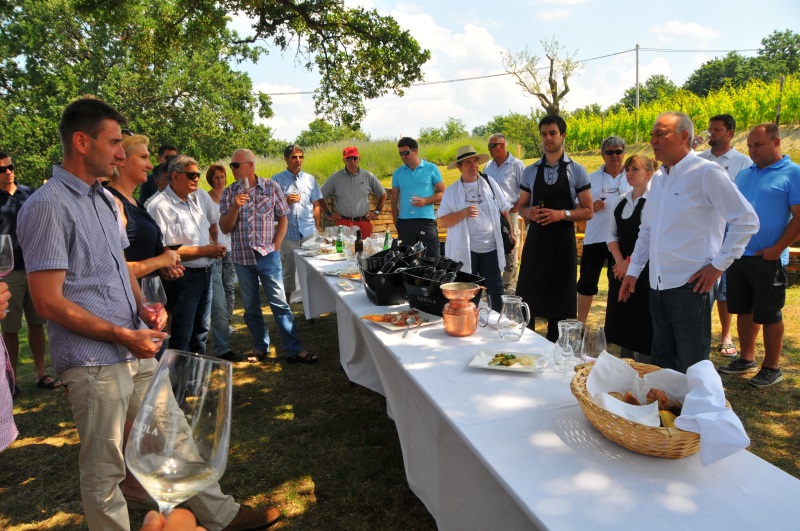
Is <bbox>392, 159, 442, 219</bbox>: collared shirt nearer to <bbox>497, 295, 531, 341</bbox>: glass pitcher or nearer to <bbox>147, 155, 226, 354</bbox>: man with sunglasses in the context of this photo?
<bbox>147, 155, 226, 354</bbox>: man with sunglasses

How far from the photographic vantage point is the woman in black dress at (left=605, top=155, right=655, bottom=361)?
12.0 ft

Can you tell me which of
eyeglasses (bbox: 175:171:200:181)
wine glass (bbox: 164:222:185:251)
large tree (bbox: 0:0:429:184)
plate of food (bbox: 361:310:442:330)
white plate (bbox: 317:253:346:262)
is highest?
large tree (bbox: 0:0:429:184)

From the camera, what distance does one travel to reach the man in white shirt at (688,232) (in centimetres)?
257

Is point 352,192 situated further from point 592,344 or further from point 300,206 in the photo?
point 592,344

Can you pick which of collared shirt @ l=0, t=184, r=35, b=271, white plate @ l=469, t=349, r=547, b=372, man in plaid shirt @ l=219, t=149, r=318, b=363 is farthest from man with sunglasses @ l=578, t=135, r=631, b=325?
collared shirt @ l=0, t=184, r=35, b=271

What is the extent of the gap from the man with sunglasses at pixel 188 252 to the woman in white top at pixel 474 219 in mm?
1949

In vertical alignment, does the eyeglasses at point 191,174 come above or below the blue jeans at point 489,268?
above

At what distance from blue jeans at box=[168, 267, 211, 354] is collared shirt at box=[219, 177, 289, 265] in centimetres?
47

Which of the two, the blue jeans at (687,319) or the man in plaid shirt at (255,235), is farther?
the man in plaid shirt at (255,235)

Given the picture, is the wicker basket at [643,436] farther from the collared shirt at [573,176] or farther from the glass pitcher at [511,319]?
the collared shirt at [573,176]

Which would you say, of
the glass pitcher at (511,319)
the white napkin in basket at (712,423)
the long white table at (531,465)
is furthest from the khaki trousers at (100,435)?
the white napkin in basket at (712,423)

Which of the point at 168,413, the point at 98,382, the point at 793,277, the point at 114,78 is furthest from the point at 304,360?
the point at 114,78

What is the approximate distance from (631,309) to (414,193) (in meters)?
3.19

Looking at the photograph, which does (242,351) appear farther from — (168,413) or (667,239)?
(168,413)
